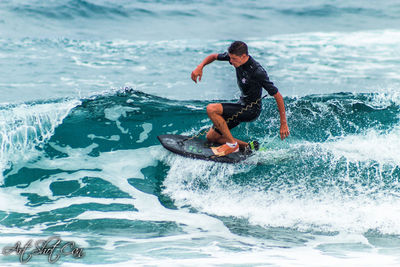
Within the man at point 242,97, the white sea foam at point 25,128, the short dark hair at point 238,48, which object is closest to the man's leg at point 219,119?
the man at point 242,97

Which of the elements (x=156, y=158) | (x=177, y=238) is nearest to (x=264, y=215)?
(x=177, y=238)

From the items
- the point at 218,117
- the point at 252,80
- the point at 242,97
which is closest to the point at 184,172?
the point at 218,117

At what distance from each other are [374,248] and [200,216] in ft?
7.38

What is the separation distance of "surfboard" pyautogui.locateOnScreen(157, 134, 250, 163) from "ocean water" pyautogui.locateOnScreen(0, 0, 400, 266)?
0.47ft

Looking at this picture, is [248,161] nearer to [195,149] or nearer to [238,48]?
[195,149]

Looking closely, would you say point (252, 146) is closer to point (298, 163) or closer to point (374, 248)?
point (298, 163)

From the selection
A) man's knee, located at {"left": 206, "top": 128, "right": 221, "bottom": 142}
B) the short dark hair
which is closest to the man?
the short dark hair

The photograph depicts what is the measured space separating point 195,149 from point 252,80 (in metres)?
1.41

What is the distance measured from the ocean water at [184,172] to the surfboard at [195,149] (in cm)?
14

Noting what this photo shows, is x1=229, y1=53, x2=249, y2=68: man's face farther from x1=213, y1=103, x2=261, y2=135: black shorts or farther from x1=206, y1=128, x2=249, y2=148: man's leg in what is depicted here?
x1=206, y1=128, x2=249, y2=148: man's leg

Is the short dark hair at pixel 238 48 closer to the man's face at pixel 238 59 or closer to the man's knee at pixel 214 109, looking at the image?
the man's face at pixel 238 59

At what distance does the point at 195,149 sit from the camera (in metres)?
7.08

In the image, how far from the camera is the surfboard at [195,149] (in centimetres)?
686

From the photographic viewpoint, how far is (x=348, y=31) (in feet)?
71.8
